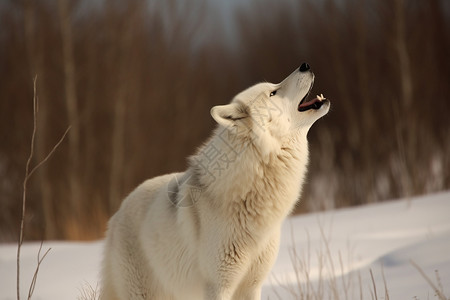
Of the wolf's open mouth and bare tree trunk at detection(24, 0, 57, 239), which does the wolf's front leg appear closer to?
the wolf's open mouth

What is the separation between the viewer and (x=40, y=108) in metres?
8.39

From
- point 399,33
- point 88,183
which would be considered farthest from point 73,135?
point 399,33

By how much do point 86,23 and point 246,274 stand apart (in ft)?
25.5

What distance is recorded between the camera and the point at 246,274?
2.66 meters

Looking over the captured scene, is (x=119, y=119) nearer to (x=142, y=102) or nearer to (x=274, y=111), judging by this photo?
(x=142, y=102)

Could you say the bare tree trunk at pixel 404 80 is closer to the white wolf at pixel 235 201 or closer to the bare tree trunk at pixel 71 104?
the white wolf at pixel 235 201

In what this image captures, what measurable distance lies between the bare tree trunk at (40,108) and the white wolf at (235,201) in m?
6.14

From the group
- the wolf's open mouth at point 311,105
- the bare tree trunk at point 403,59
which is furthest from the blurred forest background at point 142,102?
the wolf's open mouth at point 311,105

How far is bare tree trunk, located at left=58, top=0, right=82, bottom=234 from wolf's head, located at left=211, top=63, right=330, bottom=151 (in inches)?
258

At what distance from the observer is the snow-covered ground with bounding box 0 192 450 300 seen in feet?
12.4

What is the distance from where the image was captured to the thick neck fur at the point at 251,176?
2645mm

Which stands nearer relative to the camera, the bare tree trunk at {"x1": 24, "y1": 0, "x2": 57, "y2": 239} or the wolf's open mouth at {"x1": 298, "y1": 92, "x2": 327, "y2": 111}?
the wolf's open mouth at {"x1": 298, "y1": 92, "x2": 327, "y2": 111}

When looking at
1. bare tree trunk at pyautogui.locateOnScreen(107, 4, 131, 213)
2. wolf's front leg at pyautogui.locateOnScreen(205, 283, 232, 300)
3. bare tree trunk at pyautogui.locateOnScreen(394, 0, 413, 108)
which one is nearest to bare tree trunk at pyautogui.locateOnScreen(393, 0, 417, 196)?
bare tree trunk at pyautogui.locateOnScreen(394, 0, 413, 108)

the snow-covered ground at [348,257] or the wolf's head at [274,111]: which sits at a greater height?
the wolf's head at [274,111]
